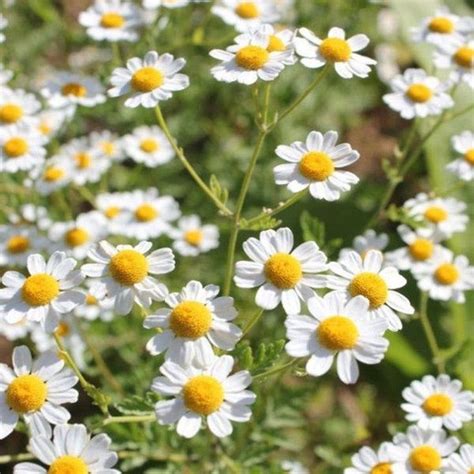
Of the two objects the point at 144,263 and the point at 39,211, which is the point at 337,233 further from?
the point at 144,263

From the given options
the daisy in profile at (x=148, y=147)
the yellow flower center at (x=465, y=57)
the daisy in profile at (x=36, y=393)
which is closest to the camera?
the daisy in profile at (x=36, y=393)

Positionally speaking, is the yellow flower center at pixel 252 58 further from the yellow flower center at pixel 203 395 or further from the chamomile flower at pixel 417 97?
the yellow flower center at pixel 203 395

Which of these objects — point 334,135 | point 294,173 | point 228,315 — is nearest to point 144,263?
point 228,315

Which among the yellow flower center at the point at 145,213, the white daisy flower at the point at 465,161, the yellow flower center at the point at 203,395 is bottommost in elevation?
the yellow flower center at the point at 145,213

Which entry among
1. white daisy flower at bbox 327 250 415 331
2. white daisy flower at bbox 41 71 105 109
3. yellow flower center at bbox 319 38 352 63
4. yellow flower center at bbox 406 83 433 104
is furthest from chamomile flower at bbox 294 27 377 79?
white daisy flower at bbox 41 71 105 109

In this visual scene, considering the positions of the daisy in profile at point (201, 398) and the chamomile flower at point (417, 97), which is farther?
the chamomile flower at point (417, 97)

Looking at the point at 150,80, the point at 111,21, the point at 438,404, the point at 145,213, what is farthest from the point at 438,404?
the point at 111,21

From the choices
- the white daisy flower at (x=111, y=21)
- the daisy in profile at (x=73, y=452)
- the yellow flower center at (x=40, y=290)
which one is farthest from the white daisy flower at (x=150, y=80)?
the daisy in profile at (x=73, y=452)
